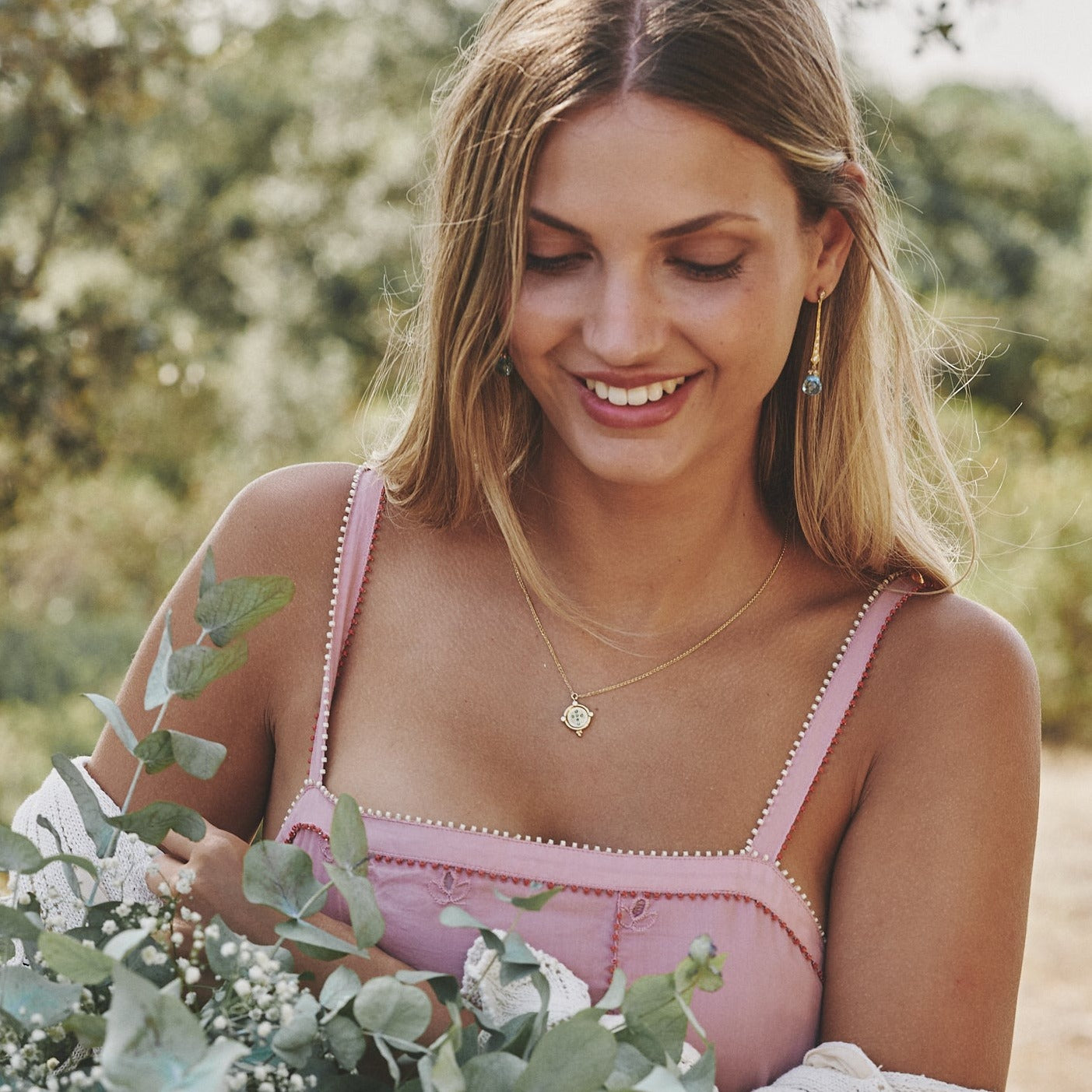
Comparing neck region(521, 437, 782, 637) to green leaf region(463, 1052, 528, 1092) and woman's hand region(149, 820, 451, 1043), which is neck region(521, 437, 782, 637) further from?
green leaf region(463, 1052, 528, 1092)

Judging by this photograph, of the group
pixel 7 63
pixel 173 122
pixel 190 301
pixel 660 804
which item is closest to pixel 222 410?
pixel 190 301

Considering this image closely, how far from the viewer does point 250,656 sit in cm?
198

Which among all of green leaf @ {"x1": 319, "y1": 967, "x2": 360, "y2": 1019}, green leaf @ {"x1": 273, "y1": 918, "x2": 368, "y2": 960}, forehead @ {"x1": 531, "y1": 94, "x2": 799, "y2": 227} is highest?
forehead @ {"x1": 531, "y1": 94, "x2": 799, "y2": 227}

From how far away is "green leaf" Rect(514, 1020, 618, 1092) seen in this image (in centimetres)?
106

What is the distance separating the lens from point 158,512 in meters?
10.6

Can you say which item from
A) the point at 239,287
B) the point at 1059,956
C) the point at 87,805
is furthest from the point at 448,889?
the point at 239,287

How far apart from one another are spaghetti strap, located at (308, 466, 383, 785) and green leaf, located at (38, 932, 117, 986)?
90 cm

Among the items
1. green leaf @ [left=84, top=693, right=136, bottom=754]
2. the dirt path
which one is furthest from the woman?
the dirt path

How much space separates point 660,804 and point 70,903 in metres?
0.76

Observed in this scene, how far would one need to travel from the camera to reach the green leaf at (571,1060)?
106cm

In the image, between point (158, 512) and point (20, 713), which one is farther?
point (158, 512)

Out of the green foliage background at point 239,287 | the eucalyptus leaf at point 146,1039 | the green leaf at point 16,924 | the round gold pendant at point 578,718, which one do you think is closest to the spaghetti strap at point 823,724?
the round gold pendant at point 578,718

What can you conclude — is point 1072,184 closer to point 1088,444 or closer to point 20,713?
point 1088,444

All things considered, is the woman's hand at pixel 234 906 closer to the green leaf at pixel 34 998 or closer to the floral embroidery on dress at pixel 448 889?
Answer: the floral embroidery on dress at pixel 448 889
